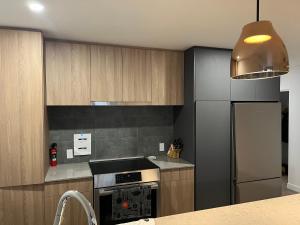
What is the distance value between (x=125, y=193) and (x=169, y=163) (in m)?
0.69

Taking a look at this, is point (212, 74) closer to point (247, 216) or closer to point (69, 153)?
point (247, 216)

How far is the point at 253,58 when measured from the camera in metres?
1.11

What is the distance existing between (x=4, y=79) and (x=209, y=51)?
2.20m

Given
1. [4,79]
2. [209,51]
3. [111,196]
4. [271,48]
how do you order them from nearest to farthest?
1. [271,48]
2. [4,79]
3. [111,196]
4. [209,51]

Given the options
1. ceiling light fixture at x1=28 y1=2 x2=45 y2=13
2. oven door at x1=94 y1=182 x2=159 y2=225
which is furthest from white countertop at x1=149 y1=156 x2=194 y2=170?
ceiling light fixture at x1=28 y1=2 x2=45 y2=13

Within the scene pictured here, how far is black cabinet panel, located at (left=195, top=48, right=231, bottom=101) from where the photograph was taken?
2.77m

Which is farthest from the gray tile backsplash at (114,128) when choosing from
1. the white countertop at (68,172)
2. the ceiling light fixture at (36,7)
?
the ceiling light fixture at (36,7)

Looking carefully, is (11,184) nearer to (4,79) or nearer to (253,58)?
(4,79)

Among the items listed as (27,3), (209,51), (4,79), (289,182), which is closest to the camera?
(27,3)

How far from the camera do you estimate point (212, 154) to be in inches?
111

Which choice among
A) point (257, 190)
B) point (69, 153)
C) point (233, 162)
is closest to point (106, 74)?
point (69, 153)

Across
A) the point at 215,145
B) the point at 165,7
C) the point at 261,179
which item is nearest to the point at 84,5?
the point at 165,7

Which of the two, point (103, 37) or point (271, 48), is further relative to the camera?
point (103, 37)

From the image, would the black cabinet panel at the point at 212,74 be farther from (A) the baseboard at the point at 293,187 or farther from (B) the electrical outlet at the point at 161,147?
(A) the baseboard at the point at 293,187
